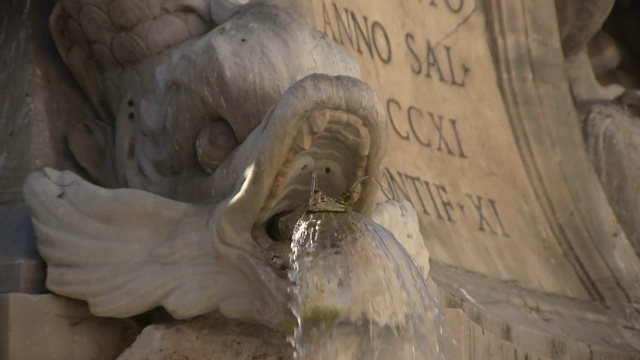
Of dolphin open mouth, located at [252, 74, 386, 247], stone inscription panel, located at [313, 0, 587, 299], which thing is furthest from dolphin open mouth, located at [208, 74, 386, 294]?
stone inscription panel, located at [313, 0, 587, 299]

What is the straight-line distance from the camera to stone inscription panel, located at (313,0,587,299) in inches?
156

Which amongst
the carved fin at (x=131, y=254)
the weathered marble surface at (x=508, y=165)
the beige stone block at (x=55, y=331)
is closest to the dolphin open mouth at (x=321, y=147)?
the carved fin at (x=131, y=254)

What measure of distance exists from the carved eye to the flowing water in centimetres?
23

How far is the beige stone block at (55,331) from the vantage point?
2615 millimetres

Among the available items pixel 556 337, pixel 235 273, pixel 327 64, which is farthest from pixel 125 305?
pixel 556 337

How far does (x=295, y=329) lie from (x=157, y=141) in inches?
20.5

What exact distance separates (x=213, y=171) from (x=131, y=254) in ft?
0.74

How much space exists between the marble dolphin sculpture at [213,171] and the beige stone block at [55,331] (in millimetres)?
40

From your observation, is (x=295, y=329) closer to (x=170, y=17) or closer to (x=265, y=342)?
(x=265, y=342)

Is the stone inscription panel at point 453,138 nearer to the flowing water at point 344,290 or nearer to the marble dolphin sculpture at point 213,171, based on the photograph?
the marble dolphin sculpture at point 213,171

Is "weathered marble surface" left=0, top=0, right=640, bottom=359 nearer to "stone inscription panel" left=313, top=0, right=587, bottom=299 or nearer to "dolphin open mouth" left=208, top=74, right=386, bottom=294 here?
"stone inscription panel" left=313, top=0, right=587, bottom=299

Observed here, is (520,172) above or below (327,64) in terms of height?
above

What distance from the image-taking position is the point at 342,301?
8.38 feet

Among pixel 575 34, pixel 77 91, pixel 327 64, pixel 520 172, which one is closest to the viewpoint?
pixel 327 64
